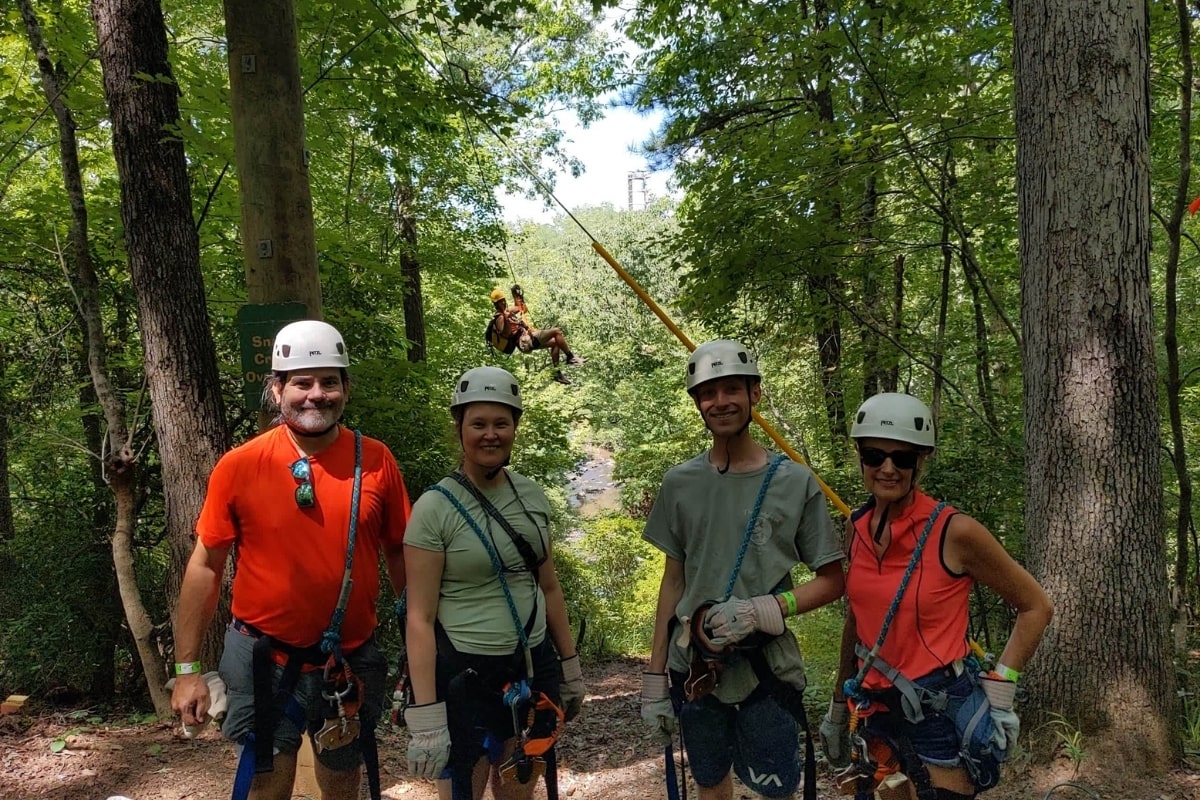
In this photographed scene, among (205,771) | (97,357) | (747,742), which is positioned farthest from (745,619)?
(97,357)

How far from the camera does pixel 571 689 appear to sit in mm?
2725

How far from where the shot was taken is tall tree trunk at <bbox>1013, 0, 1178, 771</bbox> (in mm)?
3699

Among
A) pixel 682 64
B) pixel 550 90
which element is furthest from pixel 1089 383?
pixel 550 90

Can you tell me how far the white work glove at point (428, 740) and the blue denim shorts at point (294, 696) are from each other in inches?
11.7

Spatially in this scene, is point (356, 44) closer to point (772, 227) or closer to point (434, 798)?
point (772, 227)

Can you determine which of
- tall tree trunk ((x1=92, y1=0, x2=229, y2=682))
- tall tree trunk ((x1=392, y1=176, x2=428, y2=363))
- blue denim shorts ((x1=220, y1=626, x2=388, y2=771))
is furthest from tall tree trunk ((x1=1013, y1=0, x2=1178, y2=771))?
tall tree trunk ((x1=392, y1=176, x2=428, y2=363))

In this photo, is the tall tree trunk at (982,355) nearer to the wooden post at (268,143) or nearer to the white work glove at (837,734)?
the white work glove at (837,734)

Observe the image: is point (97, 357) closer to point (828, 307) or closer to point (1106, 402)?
point (1106, 402)

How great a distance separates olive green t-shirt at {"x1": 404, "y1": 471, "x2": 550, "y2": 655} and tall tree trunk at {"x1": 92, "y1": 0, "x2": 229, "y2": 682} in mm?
2405

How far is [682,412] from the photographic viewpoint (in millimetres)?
22156

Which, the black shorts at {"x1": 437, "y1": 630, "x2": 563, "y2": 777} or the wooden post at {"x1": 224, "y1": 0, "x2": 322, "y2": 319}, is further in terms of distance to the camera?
the wooden post at {"x1": 224, "y1": 0, "x2": 322, "y2": 319}

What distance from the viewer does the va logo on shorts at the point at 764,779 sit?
235cm

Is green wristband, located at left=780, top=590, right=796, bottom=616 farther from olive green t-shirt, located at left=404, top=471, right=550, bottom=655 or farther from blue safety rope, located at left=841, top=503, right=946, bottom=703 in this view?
olive green t-shirt, located at left=404, top=471, right=550, bottom=655

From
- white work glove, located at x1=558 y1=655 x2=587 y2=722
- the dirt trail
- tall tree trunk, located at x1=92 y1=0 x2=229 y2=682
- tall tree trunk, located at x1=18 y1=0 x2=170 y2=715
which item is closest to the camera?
white work glove, located at x1=558 y1=655 x2=587 y2=722
